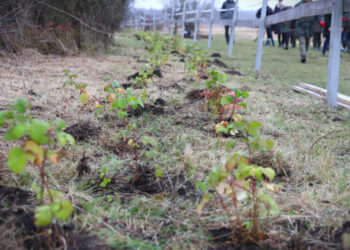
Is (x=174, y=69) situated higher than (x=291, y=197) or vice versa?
(x=174, y=69)

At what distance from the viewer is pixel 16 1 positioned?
5.09 meters

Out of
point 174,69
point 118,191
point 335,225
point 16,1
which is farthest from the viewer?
point 174,69

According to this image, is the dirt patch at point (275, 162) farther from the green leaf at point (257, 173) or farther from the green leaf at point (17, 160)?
the green leaf at point (17, 160)

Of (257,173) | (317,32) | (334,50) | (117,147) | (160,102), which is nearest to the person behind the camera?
(257,173)

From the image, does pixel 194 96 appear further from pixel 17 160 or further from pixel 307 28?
pixel 307 28

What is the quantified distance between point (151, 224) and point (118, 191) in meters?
0.34

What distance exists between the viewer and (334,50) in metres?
3.44

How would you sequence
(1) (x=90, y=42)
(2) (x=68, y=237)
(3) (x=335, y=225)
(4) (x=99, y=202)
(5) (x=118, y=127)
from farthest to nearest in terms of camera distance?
1. (1) (x=90, y=42)
2. (5) (x=118, y=127)
3. (4) (x=99, y=202)
4. (3) (x=335, y=225)
5. (2) (x=68, y=237)

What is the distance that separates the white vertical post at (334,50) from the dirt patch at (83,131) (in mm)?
2657

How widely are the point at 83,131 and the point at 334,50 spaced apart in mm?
2828

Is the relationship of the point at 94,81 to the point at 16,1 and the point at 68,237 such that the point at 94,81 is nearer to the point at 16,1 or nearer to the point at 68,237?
the point at 16,1

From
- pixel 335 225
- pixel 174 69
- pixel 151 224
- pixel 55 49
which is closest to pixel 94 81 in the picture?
pixel 174 69

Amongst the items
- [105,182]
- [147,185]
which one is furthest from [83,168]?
[147,185]

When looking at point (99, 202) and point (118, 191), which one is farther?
point (118, 191)
